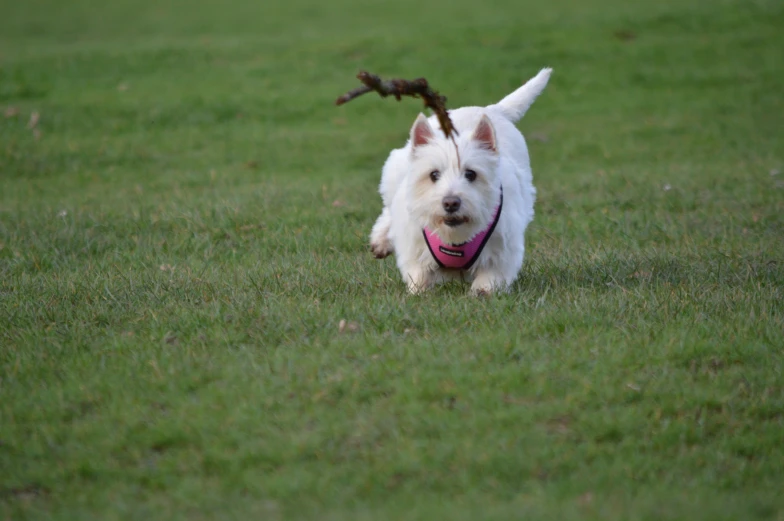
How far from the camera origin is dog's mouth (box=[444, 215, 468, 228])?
232 inches

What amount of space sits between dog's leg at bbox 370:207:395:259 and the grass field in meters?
0.14

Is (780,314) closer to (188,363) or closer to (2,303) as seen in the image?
(188,363)

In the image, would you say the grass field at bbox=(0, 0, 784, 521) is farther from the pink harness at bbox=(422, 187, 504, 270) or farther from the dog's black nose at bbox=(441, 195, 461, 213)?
the dog's black nose at bbox=(441, 195, 461, 213)

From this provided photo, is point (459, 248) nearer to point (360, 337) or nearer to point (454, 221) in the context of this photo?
point (454, 221)

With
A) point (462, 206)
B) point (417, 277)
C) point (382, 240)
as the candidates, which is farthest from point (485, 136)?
point (382, 240)

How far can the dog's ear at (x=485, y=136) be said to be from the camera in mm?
5988

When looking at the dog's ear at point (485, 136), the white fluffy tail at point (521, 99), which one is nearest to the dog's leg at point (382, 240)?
the white fluffy tail at point (521, 99)

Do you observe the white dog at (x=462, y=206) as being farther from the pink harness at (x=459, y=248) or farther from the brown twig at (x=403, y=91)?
the brown twig at (x=403, y=91)

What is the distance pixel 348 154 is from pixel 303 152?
0.65 m

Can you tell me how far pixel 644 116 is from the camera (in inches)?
600

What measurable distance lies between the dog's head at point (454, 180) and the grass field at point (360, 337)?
52cm

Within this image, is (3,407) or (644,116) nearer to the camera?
(3,407)

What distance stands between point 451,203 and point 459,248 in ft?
1.61

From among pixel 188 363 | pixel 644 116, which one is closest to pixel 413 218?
pixel 188 363
